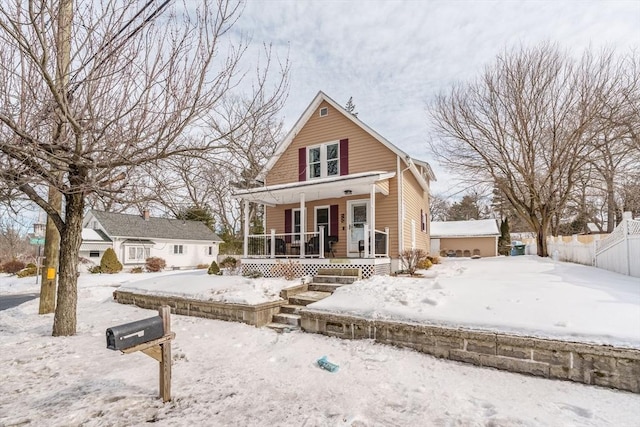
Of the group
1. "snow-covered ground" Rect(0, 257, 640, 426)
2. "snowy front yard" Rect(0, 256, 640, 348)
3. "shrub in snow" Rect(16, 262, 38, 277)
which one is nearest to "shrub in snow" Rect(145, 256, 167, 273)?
"shrub in snow" Rect(16, 262, 38, 277)

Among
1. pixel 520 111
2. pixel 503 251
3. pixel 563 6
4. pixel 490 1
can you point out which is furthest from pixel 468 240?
pixel 490 1

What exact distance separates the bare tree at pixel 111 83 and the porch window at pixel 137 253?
75.3 feet

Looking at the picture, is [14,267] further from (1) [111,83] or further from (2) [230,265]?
(1) [111,83]

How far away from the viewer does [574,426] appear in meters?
3.04

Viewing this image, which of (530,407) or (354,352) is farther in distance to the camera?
(354,352)

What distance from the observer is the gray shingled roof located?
24344mm

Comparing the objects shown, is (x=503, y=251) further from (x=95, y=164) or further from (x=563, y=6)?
(x=95, y=164)

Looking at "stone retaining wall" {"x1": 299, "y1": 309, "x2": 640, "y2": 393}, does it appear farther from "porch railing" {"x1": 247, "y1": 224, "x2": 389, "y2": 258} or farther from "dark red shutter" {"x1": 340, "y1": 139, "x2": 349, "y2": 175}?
"dark red shutter" {"x1": 340, "y1": 139, "x2": 349, "y2": 175}

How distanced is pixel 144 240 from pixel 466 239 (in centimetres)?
2692

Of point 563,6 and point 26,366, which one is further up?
point 563,6

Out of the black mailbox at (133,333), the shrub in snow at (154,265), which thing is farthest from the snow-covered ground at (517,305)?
the shrub in snow at (154,265)

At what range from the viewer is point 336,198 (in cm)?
1254

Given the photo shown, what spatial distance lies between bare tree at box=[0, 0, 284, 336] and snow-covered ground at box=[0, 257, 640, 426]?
2574 millimetres

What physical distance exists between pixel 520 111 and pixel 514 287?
42.6ft
